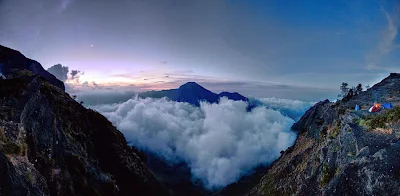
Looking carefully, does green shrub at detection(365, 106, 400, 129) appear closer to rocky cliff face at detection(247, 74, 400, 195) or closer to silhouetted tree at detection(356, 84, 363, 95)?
rocky cliff face at detection(247, 74, 400, 195)

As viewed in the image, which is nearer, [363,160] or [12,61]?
[363,160]

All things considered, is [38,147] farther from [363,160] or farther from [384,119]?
[384,119]

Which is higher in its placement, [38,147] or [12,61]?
[12,61]

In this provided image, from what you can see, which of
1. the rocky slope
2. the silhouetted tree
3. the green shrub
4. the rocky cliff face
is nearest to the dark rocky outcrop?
the rocky slope

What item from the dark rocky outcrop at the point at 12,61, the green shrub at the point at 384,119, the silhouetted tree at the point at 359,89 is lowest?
the green shrub at the point at 384,119

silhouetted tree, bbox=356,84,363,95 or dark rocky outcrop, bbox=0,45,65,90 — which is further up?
dark rocky outcrop, bbox=0,45,65,90

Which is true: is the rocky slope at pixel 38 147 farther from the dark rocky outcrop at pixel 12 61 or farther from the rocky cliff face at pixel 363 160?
the rocky cliff face at pixel 363 160

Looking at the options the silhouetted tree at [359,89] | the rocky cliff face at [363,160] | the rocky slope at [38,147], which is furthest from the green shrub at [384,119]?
the silhouetted tree at [359,89]

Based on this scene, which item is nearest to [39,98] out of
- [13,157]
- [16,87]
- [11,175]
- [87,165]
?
[16,87]

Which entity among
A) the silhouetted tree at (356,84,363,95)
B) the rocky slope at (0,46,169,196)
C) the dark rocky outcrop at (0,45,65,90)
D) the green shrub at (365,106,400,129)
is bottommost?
the rocky slope at (0,46,169,196)

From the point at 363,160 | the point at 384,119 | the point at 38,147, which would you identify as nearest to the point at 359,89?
the point at 384,119

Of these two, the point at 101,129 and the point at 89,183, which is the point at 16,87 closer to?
the point at 89,183

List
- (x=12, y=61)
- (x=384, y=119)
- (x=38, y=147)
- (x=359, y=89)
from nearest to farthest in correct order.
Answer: (x=384, y=119) < (x=38, y=147) < (x=12, y=61) < (x=359, y=89)
